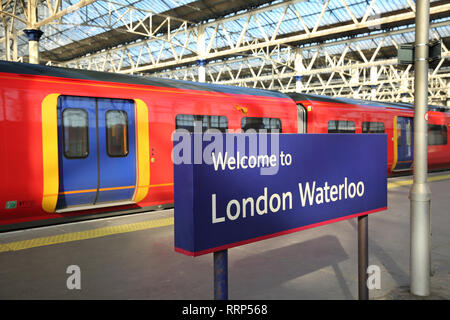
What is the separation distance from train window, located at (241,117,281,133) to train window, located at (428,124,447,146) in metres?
9.16

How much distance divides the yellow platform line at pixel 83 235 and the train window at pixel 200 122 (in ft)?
6.78

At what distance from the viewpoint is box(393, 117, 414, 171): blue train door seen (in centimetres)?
1409

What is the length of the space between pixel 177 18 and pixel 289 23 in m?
7.71

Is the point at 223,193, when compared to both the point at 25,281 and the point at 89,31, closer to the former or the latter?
the point at 25,281

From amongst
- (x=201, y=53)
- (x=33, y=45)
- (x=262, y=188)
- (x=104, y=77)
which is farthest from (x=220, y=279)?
(x=201, y=53)

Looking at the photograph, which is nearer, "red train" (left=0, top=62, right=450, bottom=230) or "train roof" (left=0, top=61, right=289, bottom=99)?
"red train" (left=0, top=62, right=450, bottom=230)

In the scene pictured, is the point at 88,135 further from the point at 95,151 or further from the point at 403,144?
the point at 403,144

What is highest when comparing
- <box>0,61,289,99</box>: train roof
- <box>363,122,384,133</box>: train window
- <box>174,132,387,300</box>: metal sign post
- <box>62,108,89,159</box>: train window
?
<box>0,61,289,99</box>: train roof

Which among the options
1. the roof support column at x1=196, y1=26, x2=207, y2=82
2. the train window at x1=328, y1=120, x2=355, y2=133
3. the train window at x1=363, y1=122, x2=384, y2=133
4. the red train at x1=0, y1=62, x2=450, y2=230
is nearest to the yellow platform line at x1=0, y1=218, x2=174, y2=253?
the red train at x1=0, y1=62, x2=450, y2=230

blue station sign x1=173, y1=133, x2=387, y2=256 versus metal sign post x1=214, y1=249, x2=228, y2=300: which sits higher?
blue station sign x1=173, y1=133, x2=387, y2=256

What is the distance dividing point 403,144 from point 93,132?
1137 cm

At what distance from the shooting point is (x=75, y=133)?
271 inches

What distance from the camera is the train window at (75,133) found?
6.78 metres

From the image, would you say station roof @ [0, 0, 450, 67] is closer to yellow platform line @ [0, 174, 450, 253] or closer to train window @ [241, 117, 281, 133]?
train window @ [241, 117, 281, 133]
